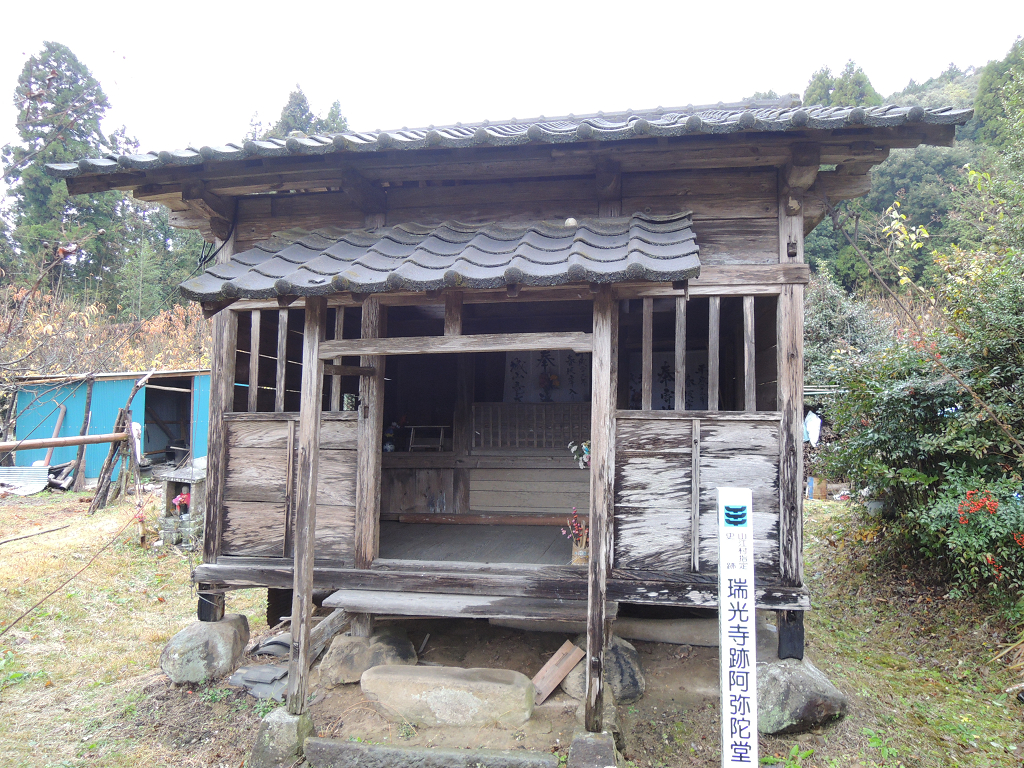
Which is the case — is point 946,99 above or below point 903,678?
above

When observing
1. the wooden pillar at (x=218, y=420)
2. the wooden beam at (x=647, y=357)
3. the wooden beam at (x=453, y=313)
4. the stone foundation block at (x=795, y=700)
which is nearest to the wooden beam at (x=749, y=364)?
the wooden beam at (x=647, y=357)

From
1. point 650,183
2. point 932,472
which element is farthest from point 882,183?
point 650,183

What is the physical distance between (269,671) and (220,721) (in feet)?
1.83

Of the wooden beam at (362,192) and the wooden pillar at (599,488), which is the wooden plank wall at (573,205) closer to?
the wooden beam at (362,192)

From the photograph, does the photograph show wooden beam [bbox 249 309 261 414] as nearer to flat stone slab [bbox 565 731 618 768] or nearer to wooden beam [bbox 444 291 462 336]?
wooden beam [bbox 444 291 462 336]

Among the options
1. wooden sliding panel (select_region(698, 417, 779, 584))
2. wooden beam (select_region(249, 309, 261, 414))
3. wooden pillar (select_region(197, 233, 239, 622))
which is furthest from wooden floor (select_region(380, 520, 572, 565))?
wooden beam (select_region(249, 309, 261, 414))

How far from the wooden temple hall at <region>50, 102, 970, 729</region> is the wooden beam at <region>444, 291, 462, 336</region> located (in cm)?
3

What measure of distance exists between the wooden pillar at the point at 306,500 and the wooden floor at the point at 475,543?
1185 millimetres

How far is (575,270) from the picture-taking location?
133 inches

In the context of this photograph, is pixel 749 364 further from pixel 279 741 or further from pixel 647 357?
pixel 279 741

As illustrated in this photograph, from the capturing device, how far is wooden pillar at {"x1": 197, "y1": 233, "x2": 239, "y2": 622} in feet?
17.3

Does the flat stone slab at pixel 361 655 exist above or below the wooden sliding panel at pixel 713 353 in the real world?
below

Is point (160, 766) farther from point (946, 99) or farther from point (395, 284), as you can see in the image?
point (946, 99)

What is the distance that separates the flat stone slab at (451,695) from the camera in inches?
167
